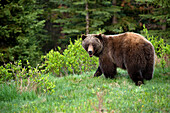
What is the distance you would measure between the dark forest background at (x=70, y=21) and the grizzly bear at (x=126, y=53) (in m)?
1.64

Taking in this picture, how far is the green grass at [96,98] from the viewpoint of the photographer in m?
3.73

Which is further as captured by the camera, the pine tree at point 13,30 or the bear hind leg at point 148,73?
the pine tree at point 13,30

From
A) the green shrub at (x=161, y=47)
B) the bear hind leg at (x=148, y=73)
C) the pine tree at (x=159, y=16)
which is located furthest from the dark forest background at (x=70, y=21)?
the bear hind leg at (x=148, y=73)

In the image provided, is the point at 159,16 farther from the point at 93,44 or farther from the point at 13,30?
the point at 13,30

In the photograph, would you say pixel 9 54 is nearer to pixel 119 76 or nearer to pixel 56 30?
pixel 119 76

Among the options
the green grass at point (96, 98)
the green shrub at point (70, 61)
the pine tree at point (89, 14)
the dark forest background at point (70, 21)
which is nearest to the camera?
the green grass at point (96, 98)

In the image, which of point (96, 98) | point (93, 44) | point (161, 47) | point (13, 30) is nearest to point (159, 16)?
point (161, 47)

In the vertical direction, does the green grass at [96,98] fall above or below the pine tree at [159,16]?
below

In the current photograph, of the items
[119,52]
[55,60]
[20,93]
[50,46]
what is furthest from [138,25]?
[20,93]

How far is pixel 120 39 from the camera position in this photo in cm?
566

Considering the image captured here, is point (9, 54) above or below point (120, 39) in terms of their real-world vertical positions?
below

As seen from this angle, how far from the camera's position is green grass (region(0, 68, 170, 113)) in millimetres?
3730

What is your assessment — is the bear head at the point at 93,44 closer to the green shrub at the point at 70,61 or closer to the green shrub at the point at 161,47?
the green shrub at the point at 70,61

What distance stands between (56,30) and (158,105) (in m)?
20.4
